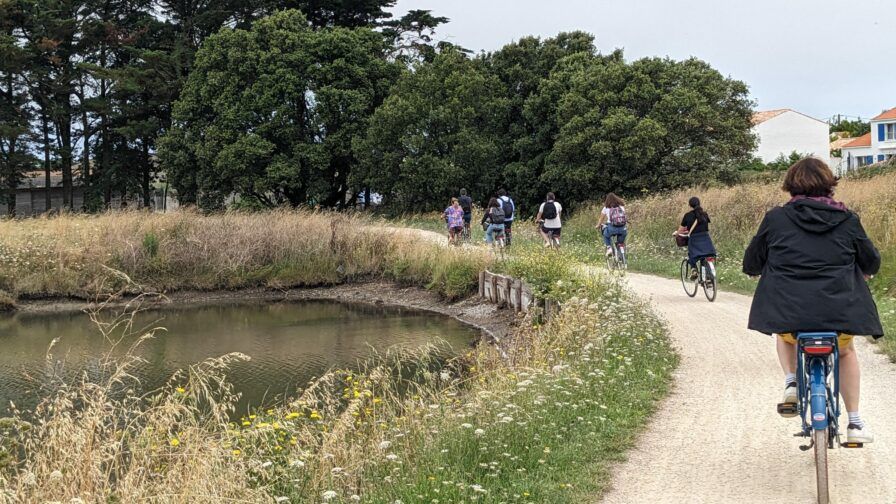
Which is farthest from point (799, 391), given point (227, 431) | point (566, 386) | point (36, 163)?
point (36, 163)

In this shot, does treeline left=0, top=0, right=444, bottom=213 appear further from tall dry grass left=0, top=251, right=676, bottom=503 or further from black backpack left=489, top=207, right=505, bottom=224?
tall dry grass left=0, top=251, right=676, bottom=503

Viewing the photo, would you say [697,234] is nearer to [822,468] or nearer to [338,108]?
[822,468]

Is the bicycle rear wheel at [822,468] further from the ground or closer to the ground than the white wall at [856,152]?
closer to the ground

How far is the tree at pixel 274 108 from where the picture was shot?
3941 cm

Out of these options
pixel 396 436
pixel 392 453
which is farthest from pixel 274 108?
pixel 392 453

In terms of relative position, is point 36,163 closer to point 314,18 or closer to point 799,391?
point 314,18

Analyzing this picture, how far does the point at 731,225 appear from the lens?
22.1m

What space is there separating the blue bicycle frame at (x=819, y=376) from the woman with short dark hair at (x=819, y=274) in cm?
6

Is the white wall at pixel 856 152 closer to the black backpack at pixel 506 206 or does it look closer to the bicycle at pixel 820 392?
the black backpack at pixel 506 206

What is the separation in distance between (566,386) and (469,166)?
3112cm

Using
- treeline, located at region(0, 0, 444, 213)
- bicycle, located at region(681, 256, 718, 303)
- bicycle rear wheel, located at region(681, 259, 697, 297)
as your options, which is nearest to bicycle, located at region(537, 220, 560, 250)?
bicycle rear wheel, located at region(681, 259, 697, 297)

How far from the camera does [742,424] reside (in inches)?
262

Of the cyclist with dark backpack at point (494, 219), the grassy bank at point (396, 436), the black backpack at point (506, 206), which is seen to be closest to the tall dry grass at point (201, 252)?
the cyclist with dark backpack at point (494, 219)

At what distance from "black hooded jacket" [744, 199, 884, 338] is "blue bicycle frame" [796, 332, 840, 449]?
3.4 inches
